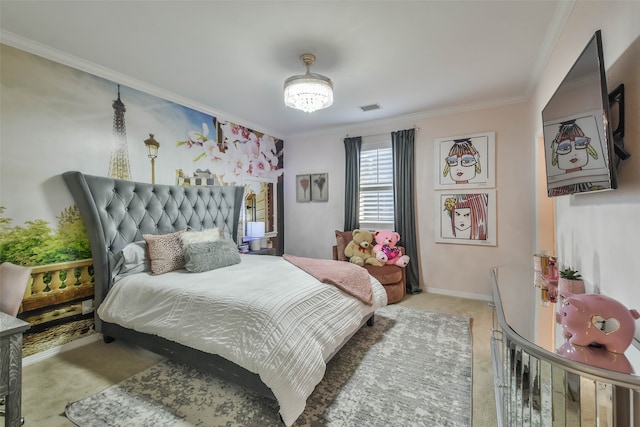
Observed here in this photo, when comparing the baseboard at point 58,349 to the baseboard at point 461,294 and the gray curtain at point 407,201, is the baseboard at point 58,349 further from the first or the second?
the baseboard at point 461,294

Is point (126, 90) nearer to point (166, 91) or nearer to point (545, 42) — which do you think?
point (166, 91)

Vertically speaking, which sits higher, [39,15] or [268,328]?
[39,15]

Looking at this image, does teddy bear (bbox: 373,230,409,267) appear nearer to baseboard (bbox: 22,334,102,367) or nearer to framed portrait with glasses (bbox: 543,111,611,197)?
framed portrait with glasses (bbox: 543,111,611,197)

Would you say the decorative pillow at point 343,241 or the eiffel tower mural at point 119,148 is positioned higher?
the eiffel tower mural at point 119,148

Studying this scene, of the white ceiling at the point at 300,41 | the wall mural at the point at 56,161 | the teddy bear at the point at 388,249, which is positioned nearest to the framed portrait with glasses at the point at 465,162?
the white ceiling at the point at 300,41

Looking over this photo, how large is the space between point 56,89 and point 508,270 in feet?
14.0

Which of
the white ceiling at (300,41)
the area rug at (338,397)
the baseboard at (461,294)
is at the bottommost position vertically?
the area rug at (338,397)

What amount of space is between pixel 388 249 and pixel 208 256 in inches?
94.0

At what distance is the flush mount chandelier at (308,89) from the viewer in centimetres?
243

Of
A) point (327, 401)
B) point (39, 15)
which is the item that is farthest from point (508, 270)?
point (39, 15)

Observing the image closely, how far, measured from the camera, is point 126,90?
2920 millimetres

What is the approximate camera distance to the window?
4.43 meters

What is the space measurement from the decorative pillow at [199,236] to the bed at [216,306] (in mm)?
263

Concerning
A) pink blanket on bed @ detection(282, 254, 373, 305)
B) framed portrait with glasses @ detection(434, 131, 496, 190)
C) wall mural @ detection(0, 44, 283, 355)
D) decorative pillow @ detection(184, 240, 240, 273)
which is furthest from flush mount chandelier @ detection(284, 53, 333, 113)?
framed portrait with glasses @ detection(434, 131, 496, 190)
